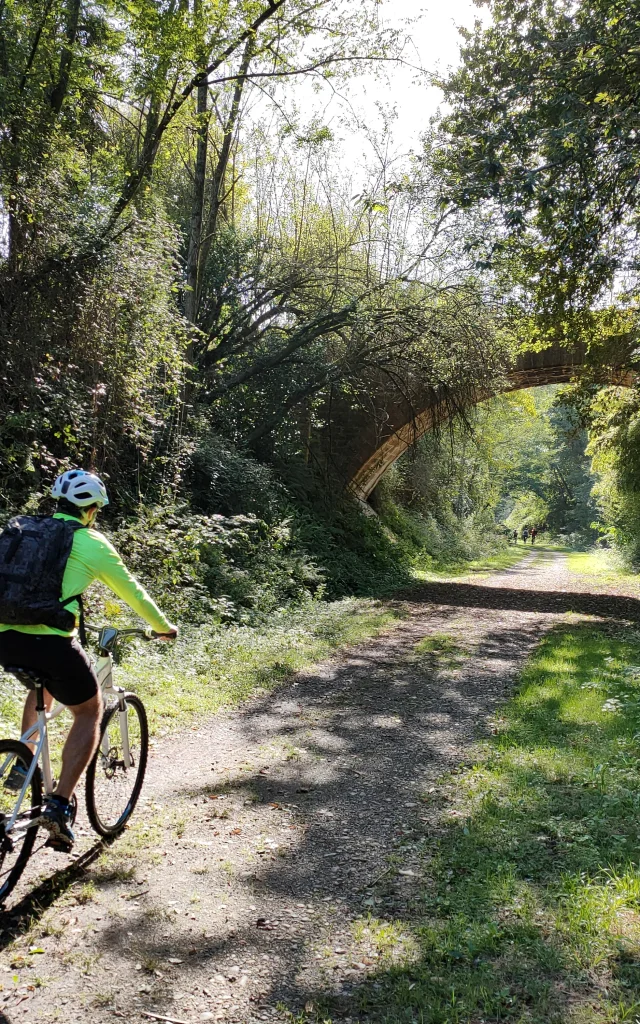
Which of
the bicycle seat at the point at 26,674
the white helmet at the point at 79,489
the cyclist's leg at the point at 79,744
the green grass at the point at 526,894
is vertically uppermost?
the white helmet at the point at 79,489

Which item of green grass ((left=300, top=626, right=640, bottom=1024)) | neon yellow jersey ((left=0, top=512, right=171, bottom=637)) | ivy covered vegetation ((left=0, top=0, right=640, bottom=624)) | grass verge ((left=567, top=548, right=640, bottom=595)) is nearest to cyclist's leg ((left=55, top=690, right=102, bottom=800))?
neon yellow jersey ((left=0, top=512, right=171, bottom=637))

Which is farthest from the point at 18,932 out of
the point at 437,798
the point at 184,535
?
the point at 184,535

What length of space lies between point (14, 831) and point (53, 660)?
75 cm

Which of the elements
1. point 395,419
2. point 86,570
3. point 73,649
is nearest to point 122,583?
point 86,570

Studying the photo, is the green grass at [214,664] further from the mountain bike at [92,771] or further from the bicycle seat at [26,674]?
the bicycle seat at [26,674]

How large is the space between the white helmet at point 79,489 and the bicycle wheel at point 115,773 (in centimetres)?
125

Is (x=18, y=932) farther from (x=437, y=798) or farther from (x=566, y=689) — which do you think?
(x=566, y=689)

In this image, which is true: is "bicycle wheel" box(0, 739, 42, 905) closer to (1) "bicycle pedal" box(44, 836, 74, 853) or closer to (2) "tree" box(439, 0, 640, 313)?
(1) "bicycle pedal" box(44, 836, 74, 853)

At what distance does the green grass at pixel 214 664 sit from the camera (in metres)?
6.33

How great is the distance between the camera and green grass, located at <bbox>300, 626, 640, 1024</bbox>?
2740 millimetres

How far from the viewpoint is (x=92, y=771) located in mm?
3822

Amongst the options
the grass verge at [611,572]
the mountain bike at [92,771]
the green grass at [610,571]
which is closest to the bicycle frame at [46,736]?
the mountain bike at [92,771]

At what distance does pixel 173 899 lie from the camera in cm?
350

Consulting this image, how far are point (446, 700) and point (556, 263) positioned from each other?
7.04m
